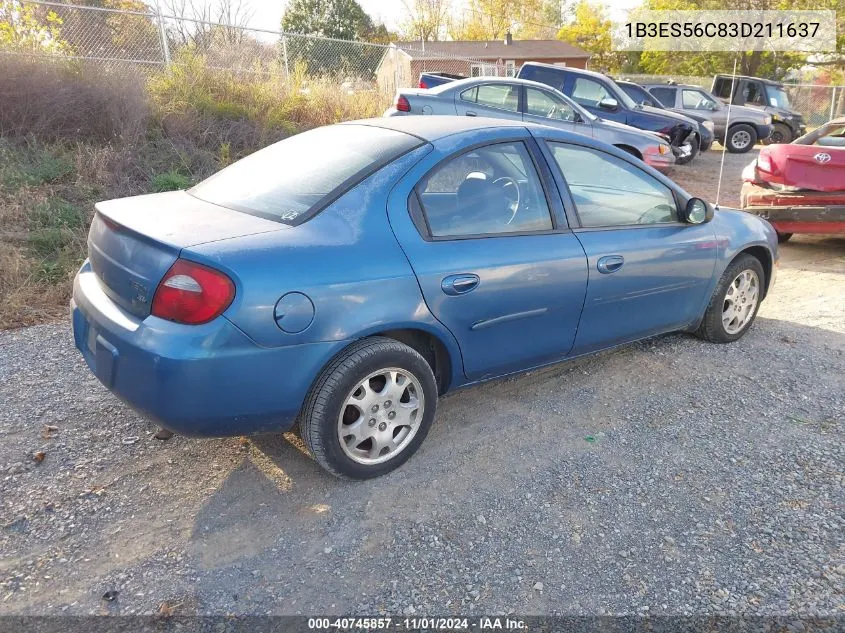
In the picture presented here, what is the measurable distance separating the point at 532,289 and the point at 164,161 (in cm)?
683

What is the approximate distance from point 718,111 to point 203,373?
1884cm

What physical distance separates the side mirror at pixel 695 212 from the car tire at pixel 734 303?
2.04ft

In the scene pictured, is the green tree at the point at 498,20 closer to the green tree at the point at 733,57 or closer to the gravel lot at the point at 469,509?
the green tree at the point at 733,57

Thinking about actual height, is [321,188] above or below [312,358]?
above

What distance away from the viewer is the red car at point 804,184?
22.3 feet

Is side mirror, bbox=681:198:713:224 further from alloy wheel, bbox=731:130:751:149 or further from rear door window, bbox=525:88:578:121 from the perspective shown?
alloy wheel, bbox=731:130:751:149

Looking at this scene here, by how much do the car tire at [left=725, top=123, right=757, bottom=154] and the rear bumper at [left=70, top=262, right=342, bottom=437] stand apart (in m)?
18.6

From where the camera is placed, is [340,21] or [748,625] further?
[340,21]

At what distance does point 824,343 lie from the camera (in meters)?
4.77

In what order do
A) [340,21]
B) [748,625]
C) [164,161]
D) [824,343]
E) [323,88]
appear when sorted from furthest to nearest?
1. [340,21]
2. [323,88]
3. [164,161]
4. [824,343]
5. [748,625]

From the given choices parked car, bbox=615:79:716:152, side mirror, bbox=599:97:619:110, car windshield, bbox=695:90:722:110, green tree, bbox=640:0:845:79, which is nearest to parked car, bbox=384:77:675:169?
side mirror, bbox=599:97:619:110

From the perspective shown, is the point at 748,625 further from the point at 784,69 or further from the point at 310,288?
the point at 784,69

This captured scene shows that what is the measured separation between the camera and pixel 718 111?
1786cm

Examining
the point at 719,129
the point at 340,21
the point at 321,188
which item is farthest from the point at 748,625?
the point at 340,21
